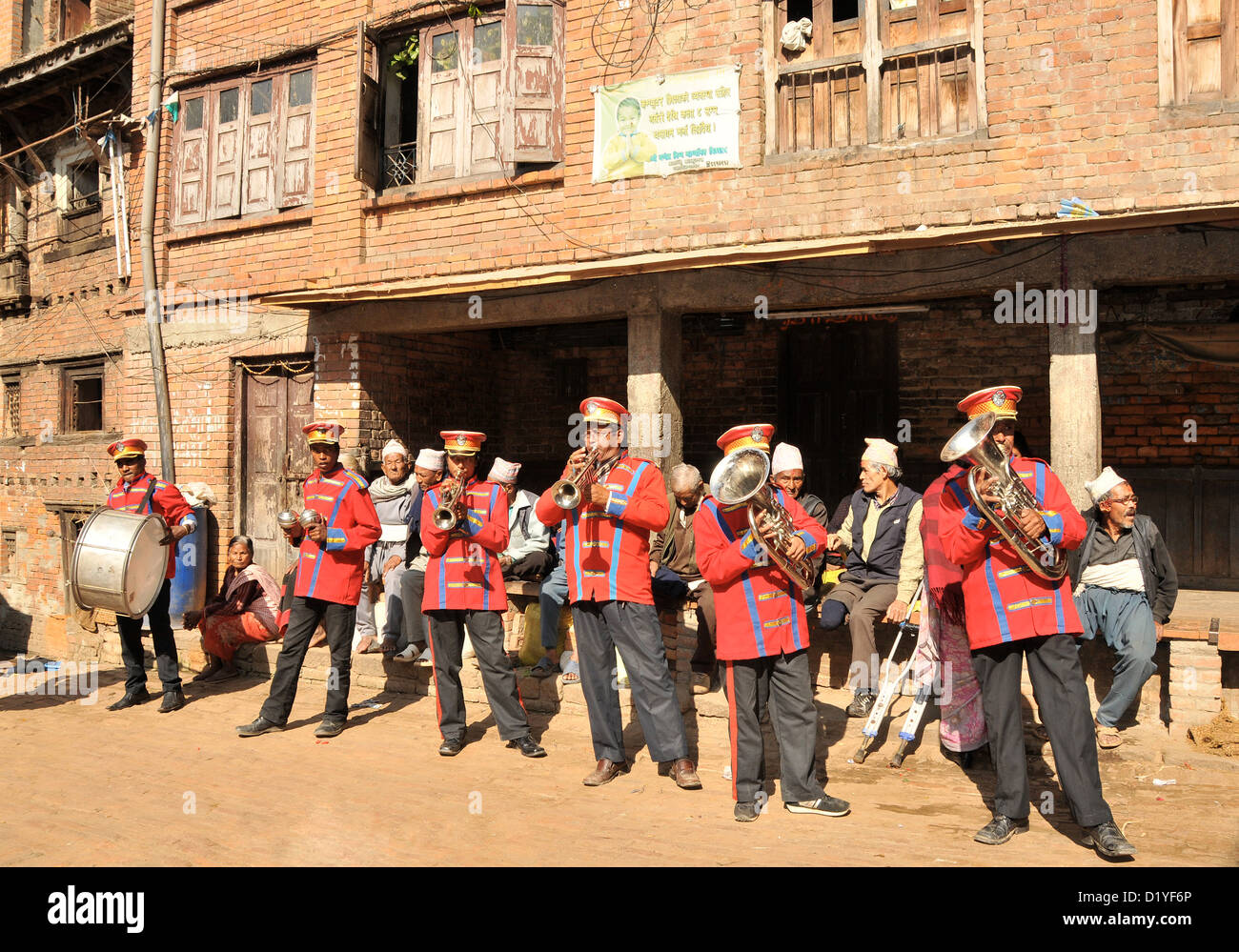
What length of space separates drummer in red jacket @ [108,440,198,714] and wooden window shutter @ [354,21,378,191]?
399cm

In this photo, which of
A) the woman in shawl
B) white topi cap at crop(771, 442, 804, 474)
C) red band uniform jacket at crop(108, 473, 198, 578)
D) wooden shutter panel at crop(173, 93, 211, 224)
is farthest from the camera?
wooden shutter panel at crop(173, 93, 211, 224)

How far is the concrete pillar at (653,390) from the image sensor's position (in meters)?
9.06

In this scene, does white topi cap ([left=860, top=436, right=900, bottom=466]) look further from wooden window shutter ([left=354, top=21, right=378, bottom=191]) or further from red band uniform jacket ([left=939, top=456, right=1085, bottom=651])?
wooden window shutter ([left=354, top=21, right=378, bottom=191])

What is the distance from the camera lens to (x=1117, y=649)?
6457 mm

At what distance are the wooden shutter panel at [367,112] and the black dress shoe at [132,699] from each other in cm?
554

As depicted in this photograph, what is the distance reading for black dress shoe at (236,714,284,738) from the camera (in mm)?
7340

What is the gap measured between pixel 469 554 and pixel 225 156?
7.49 m

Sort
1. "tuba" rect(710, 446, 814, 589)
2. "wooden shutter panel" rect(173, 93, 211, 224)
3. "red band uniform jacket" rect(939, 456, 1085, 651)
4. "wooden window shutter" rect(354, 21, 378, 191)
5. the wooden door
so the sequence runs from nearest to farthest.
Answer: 1. "red band uniform jacket" rect(939, 456, 1085, 651)
2. "tuba" rect(710, 446, 814, 589)
3. "wooden window shutter" rect(354, 21, 378, 191)
4. the wooden door
5. "wooden shutter panel" rect(173, 93, 211, 224)

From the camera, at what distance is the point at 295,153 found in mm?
11312

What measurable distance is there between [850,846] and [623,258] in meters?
5.20

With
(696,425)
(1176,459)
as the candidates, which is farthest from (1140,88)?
(696,425)

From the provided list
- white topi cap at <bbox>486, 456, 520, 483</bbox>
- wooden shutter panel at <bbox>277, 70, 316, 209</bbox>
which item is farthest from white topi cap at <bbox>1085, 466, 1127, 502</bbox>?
A: wooden shutter panel at <bbox>277, 70, 316, 209</bbox>

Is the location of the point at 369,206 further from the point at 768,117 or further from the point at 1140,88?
the point at 1140,88

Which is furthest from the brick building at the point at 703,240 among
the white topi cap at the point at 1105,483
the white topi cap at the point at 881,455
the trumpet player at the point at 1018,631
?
the trumpet player at the point at 1018,631
